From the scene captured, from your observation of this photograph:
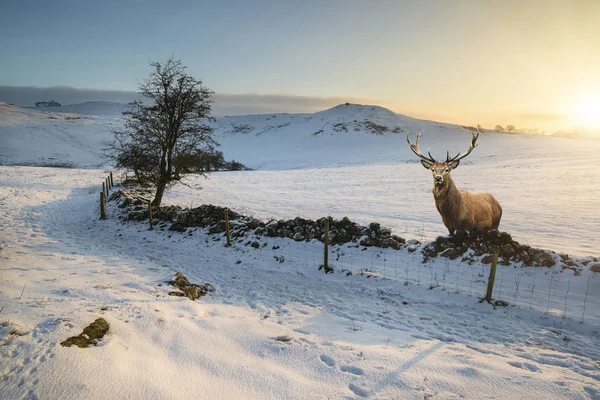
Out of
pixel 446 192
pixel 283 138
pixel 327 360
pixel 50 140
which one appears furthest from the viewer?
pixel 283 138

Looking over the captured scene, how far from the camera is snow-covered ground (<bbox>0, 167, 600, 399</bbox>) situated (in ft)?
13.4

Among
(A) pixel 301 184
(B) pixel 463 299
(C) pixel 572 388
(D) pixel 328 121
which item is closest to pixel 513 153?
(A) pixel 301 184

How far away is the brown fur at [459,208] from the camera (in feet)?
31.2

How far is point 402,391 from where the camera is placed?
4.23 meters

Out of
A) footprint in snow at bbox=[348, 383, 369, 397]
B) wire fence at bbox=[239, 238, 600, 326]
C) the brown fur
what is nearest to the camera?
footprint in snow at bbox=[348, 383, 369, 397]

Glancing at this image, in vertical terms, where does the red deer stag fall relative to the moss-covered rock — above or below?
above

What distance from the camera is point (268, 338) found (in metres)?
5.66

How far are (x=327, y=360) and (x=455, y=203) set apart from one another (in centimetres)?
693

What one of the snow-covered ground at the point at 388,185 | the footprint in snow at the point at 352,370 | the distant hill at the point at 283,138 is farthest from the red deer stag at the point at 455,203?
the distant hill at the point at 283,138

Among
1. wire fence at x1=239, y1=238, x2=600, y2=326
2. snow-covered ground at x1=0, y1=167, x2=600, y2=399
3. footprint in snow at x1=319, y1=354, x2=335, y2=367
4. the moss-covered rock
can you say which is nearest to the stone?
wire fence at x1=239, y1=238, x2=600, y2=326

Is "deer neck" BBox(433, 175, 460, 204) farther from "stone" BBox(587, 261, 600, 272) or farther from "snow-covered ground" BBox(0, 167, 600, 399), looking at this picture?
"stone" BBox(587, 261, 600, 272)

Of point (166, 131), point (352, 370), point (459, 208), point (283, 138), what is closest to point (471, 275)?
point (459, 208)

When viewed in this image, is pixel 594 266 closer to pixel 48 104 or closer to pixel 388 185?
pixel 388 185

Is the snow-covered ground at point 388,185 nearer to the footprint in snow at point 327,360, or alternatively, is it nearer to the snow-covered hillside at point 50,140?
the snow-covered hillside at point 50,140
